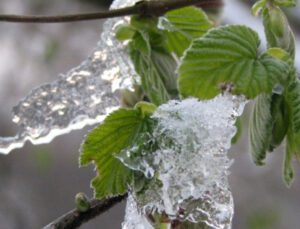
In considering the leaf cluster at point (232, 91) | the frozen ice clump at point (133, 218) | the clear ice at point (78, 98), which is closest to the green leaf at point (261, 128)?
the leaf cluster at point (232, 91)

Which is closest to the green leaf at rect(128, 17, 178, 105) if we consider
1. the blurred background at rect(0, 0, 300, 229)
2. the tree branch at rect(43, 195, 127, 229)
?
the tree branch at rect(43, 195, 127, 229)

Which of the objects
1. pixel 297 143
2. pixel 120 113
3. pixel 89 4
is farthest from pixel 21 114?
pixel 89 4

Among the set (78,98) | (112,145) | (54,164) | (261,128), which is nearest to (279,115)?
(261,128)

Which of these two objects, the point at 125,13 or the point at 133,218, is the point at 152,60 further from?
the point at 133,218

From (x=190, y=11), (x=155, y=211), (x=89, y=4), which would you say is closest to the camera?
(x=155, y=211)

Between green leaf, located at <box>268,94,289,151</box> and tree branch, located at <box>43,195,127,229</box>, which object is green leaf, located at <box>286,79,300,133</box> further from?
tree branch, located at <box>43,195,127,229</box>

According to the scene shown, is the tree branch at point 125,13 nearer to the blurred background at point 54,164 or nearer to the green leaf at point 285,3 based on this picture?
the green leaf at point 285,3

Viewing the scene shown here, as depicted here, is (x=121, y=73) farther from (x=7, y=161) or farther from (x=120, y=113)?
(x=7, y=161)
